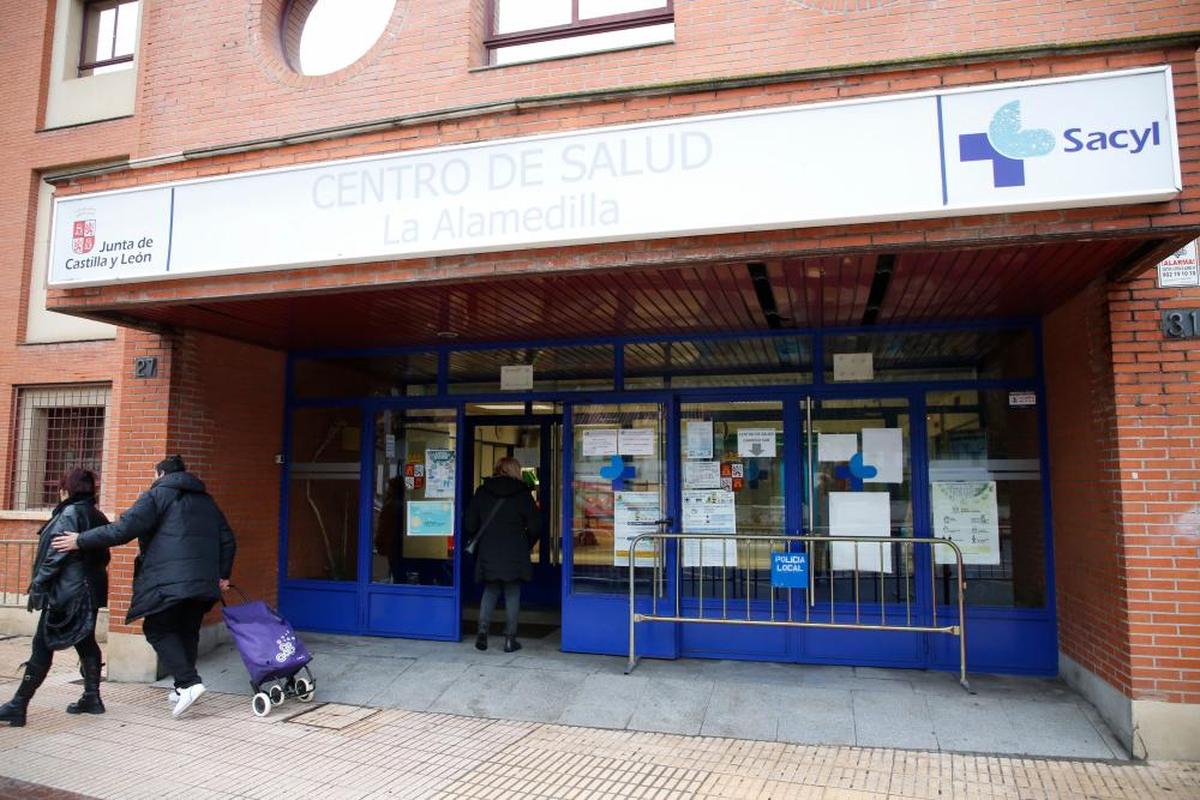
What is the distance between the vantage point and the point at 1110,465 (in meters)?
5.08

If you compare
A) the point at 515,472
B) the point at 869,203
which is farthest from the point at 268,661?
the point at 869,203

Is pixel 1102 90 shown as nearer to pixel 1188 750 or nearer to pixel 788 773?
pixel 1188 750

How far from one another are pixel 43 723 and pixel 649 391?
5.20m

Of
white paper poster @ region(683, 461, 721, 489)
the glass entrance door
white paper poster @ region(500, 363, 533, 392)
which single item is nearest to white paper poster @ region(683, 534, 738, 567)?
white paper poster @ region(683, 461, 721, 489)

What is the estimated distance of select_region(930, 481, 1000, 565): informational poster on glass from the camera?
6426 mm

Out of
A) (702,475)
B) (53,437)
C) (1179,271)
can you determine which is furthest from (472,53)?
(53,437)

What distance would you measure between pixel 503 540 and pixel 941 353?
4079 mm

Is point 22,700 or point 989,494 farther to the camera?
point 989,494

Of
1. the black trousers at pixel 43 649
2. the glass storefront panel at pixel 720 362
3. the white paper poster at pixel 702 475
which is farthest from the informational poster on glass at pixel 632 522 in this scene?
the black trousers at pixel 43 649

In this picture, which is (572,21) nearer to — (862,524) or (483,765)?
(862,524)

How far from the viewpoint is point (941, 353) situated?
663 cm

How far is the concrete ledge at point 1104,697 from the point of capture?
485 centimetres

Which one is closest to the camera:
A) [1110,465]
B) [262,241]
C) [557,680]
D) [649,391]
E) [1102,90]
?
[1102,90]

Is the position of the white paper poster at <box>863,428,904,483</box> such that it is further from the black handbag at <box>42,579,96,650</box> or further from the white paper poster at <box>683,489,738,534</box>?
the black handbag at <box>42,579,96,650</box>
